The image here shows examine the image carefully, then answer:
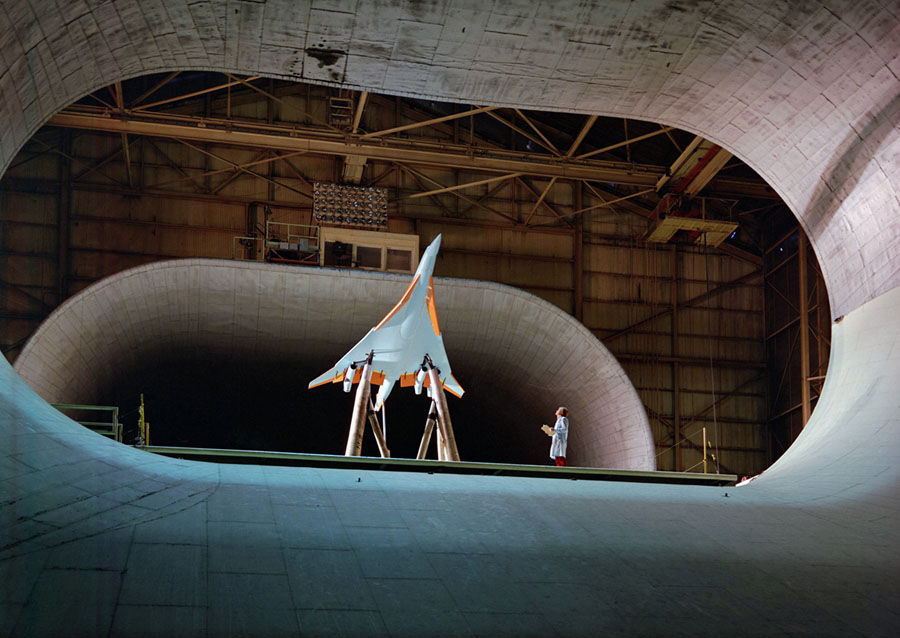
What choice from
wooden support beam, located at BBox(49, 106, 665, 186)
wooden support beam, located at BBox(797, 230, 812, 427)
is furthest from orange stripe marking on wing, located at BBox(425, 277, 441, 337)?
wooden support beam, located at BBox(797, 230, 812, 427)

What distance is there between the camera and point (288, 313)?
22938 mm

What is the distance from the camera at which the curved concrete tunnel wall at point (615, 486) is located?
689cm

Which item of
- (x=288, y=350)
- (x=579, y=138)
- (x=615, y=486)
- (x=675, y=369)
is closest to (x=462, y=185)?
(x=579, y=138)

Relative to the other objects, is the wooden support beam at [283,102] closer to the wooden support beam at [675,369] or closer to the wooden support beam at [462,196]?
the wooden support beam at [462,196]

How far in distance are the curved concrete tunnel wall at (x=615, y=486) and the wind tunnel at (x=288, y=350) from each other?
9.89m

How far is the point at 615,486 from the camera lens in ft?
33.9

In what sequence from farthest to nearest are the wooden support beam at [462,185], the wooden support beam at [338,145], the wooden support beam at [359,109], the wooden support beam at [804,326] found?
the wooden support beam at [462,185]
the wooden support beam at [804,326]
the wooden support beam at [338,145]
the wooden support beam at [359,109]

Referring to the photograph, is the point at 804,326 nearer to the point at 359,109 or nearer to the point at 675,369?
the point at 675,369

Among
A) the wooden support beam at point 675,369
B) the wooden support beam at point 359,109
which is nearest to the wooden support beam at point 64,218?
the wooden support beam at point 359,109

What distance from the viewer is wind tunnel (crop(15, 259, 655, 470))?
69.7ft

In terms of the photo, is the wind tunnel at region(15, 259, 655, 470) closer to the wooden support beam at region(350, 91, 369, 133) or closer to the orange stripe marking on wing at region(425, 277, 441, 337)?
the orange stripe marking on wing at region(425, 277, 441, 337)

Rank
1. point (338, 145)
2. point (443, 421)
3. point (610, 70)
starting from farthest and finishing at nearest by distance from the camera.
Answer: point (338, 145), point (443, 421), point (610, 70)

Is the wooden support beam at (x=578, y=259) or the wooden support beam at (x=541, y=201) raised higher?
the wooden support beam at (x=541, y=201)

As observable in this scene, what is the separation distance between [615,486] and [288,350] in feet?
50.7
